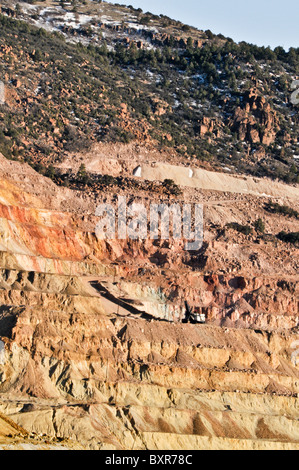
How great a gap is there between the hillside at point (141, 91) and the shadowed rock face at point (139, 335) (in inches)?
577

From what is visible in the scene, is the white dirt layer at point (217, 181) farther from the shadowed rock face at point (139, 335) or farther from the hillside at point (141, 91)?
the shadowed rock face at point (139, 335)

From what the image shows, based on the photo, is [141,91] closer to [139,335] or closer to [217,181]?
[217,181]

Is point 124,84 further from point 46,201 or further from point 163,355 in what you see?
point 163,355

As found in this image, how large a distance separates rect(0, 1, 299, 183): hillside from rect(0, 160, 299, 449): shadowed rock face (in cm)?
1465

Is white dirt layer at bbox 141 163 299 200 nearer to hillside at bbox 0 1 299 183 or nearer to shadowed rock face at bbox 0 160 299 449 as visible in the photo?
hillside at bbox 0 1 299 183

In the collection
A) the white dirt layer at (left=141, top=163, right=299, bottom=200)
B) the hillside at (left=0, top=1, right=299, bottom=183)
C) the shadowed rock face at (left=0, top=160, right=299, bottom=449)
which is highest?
the hillside at (left=0, top=1, right=299, bottom=183)

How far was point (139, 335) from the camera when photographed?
227ft

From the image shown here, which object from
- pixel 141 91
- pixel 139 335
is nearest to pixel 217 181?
pixel 141 91

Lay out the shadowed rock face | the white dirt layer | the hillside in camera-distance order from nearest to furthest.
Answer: the shadowed rock face < the white dirt layer < the hillside

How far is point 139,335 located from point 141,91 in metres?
59.6

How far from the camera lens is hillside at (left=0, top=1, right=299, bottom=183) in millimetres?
106000

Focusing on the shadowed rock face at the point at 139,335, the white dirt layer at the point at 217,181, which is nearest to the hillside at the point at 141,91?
the white dirt layer at the point at 217,181

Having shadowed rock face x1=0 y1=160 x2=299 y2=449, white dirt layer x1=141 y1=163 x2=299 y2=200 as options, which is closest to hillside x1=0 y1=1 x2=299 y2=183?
white dirt layer x1=141 y1=163 x2=299 y2=200

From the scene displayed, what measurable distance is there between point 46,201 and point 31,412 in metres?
36.2
